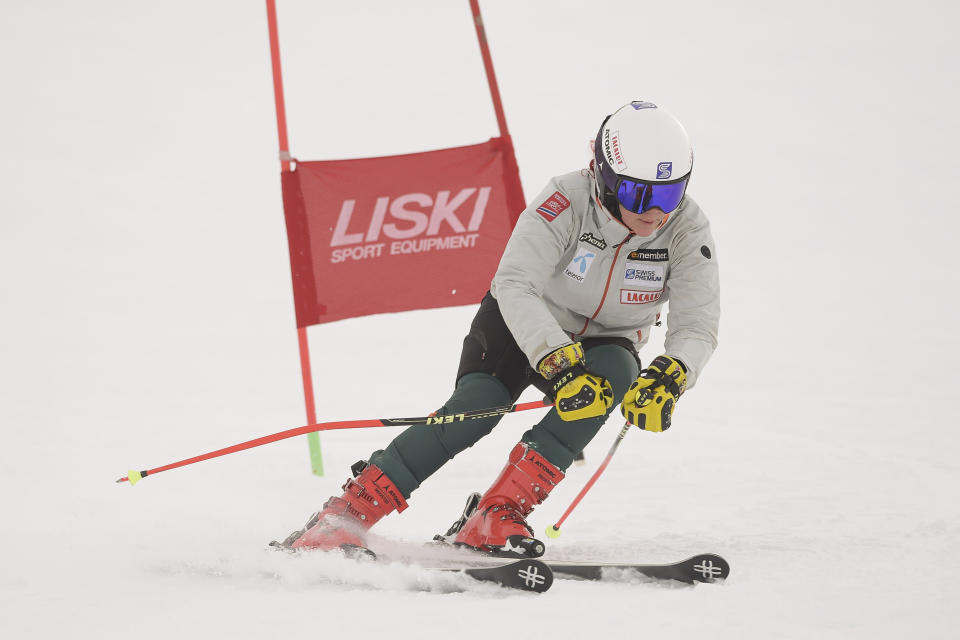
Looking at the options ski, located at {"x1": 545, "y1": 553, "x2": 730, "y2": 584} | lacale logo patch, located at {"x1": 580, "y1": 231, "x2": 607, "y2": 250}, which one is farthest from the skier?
ski, located at {"x1": 545, "y1": 553, "x2": 730, "y2": 584}

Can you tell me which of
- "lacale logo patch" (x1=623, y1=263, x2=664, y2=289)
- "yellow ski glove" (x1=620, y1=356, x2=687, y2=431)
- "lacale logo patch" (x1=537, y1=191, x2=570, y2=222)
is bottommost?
"yellow ski glove" (x1=620, y1=356, x2=687, y2=431)

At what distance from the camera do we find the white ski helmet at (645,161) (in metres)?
2.91

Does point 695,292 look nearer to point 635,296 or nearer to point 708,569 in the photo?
point 635,296

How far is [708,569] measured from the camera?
2707 mm

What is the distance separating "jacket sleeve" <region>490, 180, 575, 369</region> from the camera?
2.98 meters

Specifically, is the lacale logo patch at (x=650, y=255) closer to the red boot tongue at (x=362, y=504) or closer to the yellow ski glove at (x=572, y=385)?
the yellow ski glove at (x=572, y=385)

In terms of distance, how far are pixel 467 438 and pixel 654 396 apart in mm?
613

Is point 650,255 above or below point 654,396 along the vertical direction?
above

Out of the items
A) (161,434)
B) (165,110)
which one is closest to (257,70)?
(165,110)

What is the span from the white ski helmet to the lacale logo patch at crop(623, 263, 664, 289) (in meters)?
0.23

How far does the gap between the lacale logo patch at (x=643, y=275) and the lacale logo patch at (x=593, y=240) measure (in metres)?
0.11

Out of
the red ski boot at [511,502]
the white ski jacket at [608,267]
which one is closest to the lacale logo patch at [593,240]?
the white ski jacket at [608,267]

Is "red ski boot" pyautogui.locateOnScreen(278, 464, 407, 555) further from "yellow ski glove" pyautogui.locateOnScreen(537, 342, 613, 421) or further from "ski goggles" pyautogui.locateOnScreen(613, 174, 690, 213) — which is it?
"ski goggles" pyautogui.locateOnScreen(613, 174, 690, 213)

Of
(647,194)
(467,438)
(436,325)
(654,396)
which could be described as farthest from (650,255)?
(436,325)
